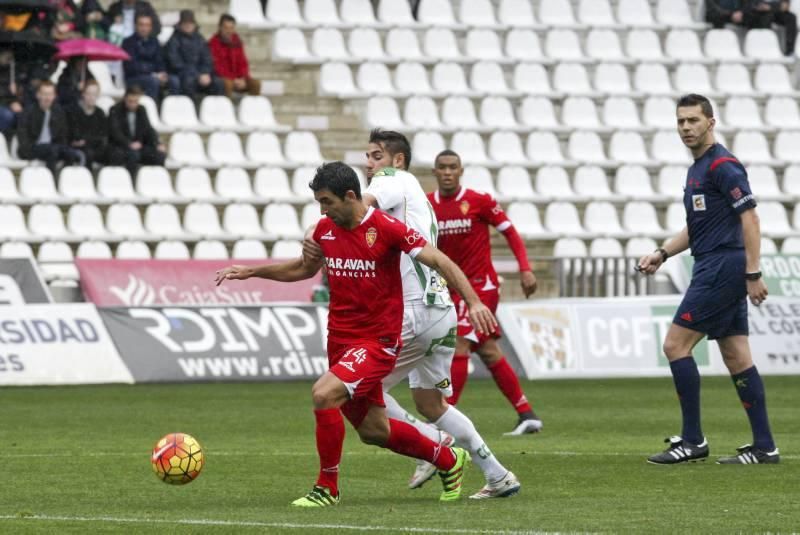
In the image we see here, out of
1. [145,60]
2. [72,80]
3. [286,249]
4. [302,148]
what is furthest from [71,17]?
[286,249]

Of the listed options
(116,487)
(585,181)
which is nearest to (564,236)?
(585,181)

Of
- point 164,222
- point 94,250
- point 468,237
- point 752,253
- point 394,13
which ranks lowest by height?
point 94,250

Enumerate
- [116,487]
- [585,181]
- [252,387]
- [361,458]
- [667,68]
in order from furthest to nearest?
[667,68], [585,181], [252,387], [361,458], [116,487]

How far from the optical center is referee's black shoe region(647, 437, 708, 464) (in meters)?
11.3

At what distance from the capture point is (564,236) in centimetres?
2717

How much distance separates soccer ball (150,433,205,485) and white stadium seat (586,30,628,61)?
22.2 meters

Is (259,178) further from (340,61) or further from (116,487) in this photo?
(116,487)

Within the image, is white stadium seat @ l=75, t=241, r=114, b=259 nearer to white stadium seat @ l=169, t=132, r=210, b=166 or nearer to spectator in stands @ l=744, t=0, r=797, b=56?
white stadium seat @ l=169, t=132, r=210, b=166

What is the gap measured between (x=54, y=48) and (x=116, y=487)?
49.6 feet

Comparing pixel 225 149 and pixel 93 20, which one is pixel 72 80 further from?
pixel 225 149

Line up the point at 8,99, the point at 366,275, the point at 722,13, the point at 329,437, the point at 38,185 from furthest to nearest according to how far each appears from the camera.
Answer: the point at 722,13 < the point at 8,99 < the point at 38,185 < the point at 366,275 < the point at 329,437

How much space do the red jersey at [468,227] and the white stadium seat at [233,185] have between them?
11.6 m

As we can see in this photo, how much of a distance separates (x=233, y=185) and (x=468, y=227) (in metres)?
11.8

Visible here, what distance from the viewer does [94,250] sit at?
23688 millimetres
